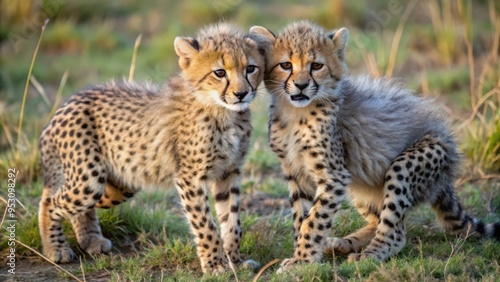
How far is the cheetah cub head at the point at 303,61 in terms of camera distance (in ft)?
15.2

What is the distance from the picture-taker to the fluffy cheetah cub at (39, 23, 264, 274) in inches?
184

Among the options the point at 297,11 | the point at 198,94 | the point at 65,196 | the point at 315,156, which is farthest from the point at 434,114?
the point at 297,11

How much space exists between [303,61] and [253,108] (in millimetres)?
3750

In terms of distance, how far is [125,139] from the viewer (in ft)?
16.5

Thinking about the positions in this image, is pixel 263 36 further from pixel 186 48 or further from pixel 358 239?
pixel 358 239

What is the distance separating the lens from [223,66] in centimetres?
461

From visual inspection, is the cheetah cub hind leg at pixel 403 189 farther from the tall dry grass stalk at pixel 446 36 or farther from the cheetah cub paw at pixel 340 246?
the tall dry grass stalk at pixel 446 36

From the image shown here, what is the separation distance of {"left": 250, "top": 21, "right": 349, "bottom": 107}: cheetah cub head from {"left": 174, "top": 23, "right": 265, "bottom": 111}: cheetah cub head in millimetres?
92

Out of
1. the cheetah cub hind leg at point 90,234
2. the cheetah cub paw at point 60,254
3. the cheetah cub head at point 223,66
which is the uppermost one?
the cheetah cub head at point 223,66

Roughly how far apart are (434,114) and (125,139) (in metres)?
2.02

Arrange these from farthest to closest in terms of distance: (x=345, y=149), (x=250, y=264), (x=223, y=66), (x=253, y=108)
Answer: (x=253, y=108) < (x=345, y=149) < (x=250, y=264) < (x=223, y=66)

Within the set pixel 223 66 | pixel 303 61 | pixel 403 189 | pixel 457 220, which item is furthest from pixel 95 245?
pixel 457 220

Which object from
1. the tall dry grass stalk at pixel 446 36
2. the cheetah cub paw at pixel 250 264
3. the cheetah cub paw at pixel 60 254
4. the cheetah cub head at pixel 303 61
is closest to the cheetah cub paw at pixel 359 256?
the cheetah cub paw at pixel 250 264

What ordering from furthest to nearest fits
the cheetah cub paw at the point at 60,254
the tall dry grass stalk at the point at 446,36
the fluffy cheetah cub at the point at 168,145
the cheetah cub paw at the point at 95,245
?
the tall dry grass stalk at the point at 446,36
the cheetah cub paw at the point at 95,245
the cheetah cub paw at the point at 60,254
the fluffy cheetah cub at the point at 168,145
